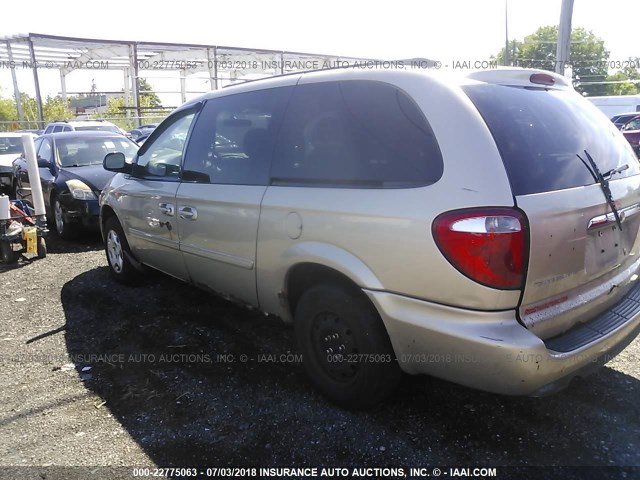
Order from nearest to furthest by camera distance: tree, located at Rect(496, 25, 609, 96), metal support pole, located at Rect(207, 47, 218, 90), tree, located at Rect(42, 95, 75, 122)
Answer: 1. metal support pole, located at Rect(207, 47, 218, 90)
2. tree, located at Rect(42, 95, 75, 122)
3. tree, located at Rect(496, 25, 609, 96)

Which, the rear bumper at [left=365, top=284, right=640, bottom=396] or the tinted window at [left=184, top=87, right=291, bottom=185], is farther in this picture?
the tinted window at [left=184, top=87, right=291, bottom=185]

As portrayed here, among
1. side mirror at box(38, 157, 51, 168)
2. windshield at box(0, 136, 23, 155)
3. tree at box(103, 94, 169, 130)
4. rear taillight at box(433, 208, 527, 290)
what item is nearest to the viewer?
rear taillight at box(433, 208, 527, 290)

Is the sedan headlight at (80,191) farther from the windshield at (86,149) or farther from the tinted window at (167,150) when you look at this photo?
the tinted window at (167,150)

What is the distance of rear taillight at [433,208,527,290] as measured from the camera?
6.84ft

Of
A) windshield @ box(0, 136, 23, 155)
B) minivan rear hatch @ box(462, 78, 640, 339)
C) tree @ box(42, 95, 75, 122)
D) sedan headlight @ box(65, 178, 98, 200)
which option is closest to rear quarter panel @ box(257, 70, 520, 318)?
minivan rear hatch @ box(462, 78, 640, 339)

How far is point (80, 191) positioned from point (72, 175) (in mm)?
536

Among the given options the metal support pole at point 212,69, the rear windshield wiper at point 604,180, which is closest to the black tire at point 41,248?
the rear windshield wiper at point 604,180

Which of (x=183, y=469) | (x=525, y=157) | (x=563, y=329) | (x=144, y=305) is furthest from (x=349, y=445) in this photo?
(x=144, y=305)

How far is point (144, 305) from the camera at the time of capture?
185 inches

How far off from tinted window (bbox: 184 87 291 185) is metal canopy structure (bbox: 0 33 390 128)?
2272cm

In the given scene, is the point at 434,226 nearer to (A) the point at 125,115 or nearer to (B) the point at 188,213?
(B) the point at 188,213

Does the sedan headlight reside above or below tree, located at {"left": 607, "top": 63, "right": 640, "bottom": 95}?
below

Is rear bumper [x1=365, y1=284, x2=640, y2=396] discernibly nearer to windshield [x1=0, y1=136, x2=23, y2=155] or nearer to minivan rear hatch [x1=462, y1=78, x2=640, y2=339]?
minivan rear hatch [x1=462, y1=78, x2=640, y2=339]

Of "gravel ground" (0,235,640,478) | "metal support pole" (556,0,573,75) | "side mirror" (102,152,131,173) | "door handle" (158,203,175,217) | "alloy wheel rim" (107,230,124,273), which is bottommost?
"gravel ground" (0,235,640,478)
